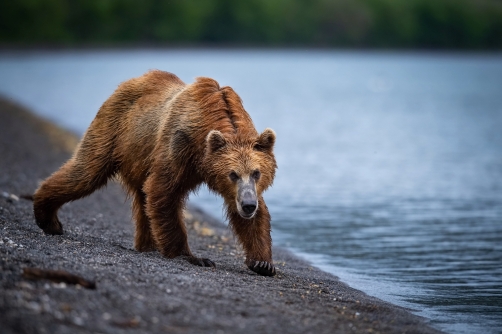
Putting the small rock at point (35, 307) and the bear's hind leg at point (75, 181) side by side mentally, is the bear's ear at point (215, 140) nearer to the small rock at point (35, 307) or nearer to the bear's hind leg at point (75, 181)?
the bear's hind leg at point (75, 181)

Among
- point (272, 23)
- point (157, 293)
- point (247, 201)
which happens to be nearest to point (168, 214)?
point (247, 201)

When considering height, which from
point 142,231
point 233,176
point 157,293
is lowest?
point 157,293

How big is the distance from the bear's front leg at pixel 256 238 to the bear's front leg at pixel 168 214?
1.65 ft

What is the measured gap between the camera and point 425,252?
1198cm

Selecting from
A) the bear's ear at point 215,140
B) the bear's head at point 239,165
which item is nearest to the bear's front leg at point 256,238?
the bear's head at point 239,165

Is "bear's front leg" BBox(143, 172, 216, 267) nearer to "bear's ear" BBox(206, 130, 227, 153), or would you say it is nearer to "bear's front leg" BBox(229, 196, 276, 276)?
"bear's front leg" BBox(229, 196, 276, 276)

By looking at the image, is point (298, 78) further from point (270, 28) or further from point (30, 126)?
point (30, 126)

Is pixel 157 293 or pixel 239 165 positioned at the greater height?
pixel 239 165

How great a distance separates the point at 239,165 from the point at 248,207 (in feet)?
1.61

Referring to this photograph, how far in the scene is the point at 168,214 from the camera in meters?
8.69

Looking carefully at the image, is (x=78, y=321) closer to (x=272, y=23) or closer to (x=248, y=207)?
(x=248, y=207)

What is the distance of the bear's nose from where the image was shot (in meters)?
7.84

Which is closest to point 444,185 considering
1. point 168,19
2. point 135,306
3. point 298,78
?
point 135,306

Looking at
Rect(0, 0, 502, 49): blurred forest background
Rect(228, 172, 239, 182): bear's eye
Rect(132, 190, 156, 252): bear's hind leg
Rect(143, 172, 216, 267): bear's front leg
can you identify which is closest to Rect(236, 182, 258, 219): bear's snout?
Rect(228, 172, 239, 182): bear's eye
